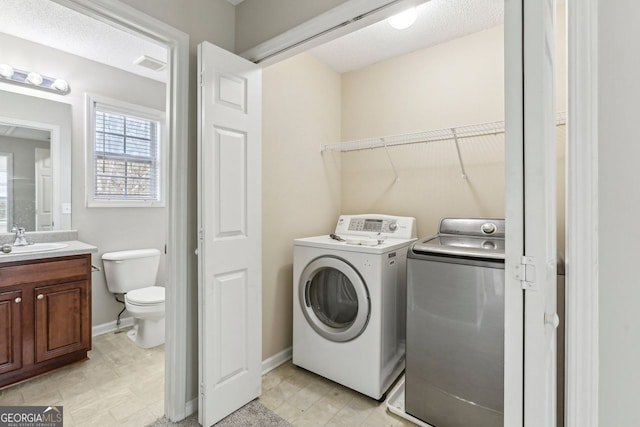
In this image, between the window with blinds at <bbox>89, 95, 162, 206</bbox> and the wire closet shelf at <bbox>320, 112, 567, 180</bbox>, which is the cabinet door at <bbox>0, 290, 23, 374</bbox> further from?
the wire closet shelf at <bbox>320, 112, 567, 180</bbox>

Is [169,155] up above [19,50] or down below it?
below

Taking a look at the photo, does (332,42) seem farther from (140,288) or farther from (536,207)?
(140,288)

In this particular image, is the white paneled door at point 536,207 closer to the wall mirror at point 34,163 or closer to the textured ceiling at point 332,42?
the textured ceiling at point 332,42

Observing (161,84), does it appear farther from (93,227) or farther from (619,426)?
(619,426)

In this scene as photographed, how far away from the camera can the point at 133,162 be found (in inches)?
119

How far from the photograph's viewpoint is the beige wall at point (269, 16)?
4.99 ft

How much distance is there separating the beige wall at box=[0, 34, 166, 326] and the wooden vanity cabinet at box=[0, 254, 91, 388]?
0.54m

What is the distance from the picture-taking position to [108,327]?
2770mm

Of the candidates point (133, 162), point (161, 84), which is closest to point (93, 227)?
point (133, 162)

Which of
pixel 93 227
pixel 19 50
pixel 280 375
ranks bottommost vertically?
pixel 280 375

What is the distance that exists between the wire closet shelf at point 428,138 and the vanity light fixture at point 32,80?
2.25 metres

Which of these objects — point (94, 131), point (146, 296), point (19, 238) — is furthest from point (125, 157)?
point (146, 296)

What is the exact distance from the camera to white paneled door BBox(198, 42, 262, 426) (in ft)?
5.01

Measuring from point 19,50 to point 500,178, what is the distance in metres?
3.76
